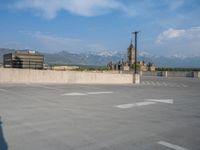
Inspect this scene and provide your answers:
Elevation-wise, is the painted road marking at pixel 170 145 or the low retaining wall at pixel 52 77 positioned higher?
the low retaining wall at pixel 52 77

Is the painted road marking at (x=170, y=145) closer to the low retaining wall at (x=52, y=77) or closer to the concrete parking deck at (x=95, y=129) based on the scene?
the concrete parking deck at (x=95, y=129)

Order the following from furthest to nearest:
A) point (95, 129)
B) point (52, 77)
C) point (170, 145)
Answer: point (52, 77)
point (95, 129)
point (170, 145)

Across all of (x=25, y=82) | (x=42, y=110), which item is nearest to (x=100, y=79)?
(x=25, y=82)

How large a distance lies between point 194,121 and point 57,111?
472cm

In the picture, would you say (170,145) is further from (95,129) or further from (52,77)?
(52,77)

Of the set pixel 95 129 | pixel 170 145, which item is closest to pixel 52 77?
pixel 95 129

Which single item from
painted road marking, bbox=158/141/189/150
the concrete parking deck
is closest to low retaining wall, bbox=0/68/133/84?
the concrete parking deck

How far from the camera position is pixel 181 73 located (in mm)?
72312

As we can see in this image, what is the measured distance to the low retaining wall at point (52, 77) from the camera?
83.9 feet

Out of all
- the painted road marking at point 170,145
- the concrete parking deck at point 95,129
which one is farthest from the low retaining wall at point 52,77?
the painted road marking at point 170,145

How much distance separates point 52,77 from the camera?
28344 mm

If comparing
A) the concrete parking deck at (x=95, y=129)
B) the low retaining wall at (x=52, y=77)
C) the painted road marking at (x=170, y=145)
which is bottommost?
the painted road marking at (x=170, y=145)

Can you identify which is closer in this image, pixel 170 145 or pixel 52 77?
pixel 170 145

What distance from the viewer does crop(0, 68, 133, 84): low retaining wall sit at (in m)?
25.6
